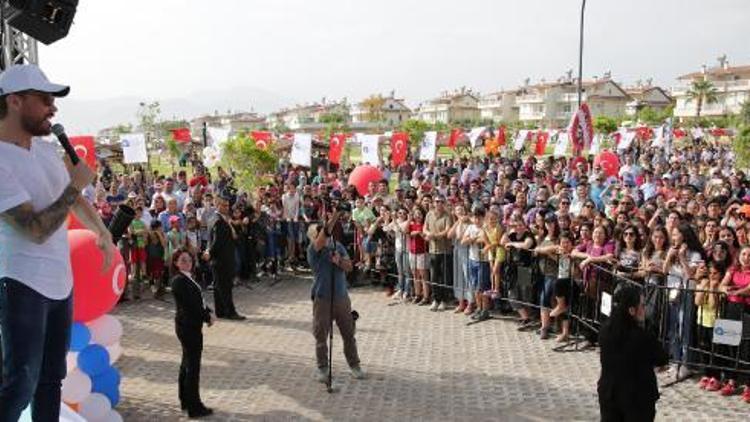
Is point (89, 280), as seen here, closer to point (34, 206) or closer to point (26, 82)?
point (34, 206)

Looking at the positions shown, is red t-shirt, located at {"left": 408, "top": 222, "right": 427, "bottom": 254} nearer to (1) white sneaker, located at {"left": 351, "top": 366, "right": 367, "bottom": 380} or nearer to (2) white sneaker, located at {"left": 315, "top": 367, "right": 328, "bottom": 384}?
(1) white sneaker, located at {"left": 351, "top": 366, "right": 367, "bottom": 380}

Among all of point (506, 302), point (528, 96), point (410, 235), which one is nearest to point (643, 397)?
point (506, 302)

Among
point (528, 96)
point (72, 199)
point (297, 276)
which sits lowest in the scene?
point (297, 276)

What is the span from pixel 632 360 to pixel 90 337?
15.5 ft

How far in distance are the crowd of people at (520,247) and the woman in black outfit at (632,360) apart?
11.0 ft

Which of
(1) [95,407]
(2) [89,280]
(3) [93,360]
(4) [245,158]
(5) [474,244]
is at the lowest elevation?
(1) [95,407]

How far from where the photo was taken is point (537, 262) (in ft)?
33.0

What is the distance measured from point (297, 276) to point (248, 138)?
12086 mm

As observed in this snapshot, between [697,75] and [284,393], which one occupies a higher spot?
[697,75]

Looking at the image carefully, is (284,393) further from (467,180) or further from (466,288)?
(467,180)

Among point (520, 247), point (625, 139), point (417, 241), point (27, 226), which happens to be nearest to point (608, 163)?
point (417, 241)

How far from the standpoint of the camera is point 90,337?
6.31 metres

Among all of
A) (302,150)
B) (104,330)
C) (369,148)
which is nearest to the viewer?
(104,330)

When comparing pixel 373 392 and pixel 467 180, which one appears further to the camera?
pixel 467 180
